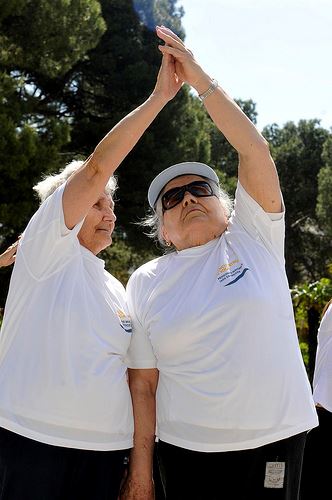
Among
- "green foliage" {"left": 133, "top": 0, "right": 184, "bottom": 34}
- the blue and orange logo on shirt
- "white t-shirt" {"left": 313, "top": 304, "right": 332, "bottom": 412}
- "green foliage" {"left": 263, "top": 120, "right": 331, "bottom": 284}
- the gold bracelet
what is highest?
"green foliage" {"left": 133, "top": 0, "right": 184, "bottom": 34}

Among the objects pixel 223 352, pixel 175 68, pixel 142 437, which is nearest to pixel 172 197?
pixel 175 68

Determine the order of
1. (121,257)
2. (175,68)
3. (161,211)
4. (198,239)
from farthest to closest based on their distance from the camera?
(121,257)
(161,211)
(198,239)
(175,68)

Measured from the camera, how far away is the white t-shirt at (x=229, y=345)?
242 cm

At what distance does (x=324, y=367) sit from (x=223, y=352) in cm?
134

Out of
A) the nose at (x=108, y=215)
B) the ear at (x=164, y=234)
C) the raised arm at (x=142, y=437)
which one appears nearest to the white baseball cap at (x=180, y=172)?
the ear at (x=164, y=234)

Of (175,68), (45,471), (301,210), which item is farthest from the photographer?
(301,210)

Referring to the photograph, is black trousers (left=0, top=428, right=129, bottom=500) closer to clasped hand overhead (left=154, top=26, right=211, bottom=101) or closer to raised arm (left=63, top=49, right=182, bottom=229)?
raised arm (left=63, top=49, right=182, bottom=229)

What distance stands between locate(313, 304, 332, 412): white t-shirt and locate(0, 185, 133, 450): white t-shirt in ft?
4.54

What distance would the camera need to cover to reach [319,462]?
3588 millimetres

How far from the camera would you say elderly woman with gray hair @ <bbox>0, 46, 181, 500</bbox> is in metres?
2.37

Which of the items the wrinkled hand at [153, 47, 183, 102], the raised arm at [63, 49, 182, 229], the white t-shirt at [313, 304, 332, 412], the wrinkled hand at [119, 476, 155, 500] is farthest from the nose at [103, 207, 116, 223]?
the white t-shirt at [313, 304, 332, 412]

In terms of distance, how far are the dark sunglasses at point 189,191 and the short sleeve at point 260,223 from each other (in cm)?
20

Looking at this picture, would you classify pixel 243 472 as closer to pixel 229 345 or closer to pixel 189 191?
pixel 229 345

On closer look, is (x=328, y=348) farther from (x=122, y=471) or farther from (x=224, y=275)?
(x=122, y=471)
